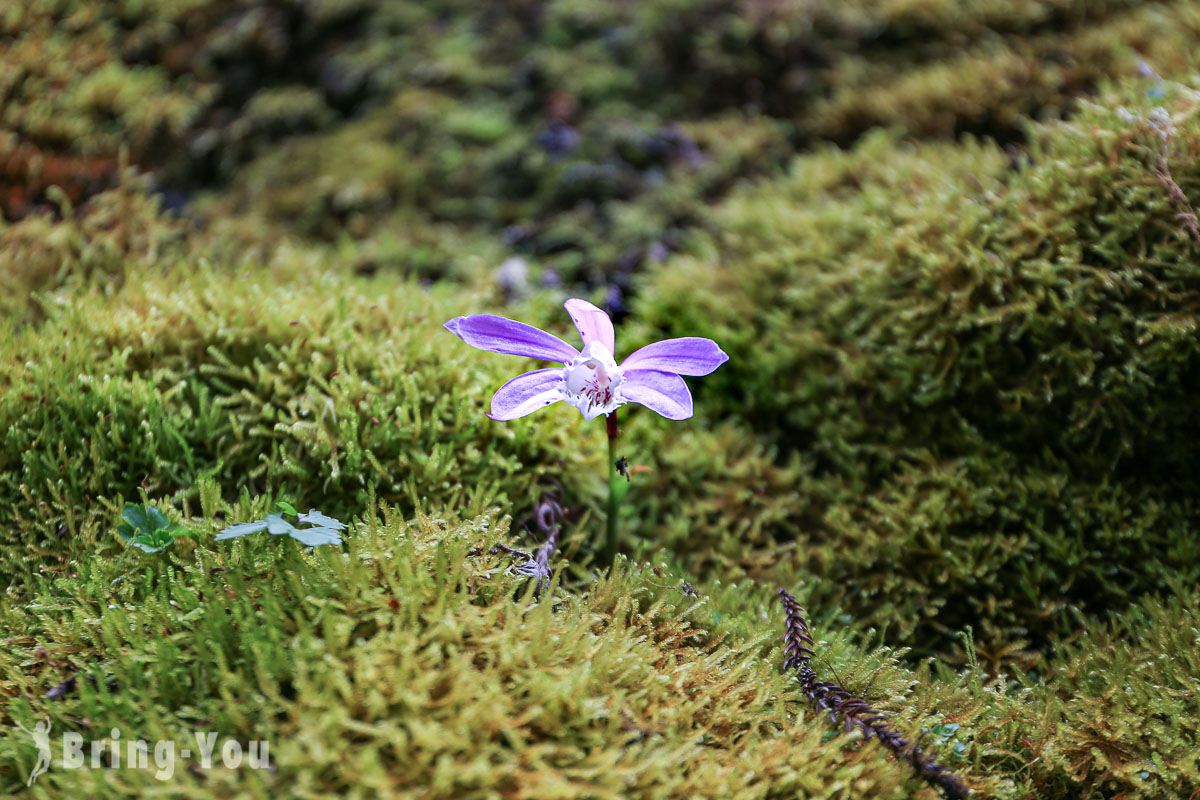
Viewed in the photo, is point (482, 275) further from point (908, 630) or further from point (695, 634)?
point (908, 630)

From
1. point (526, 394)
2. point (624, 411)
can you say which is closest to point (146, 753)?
point (526, 394)

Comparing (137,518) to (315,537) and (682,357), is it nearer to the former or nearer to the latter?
(315,537)

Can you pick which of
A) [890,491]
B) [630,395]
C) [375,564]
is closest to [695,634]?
[630,395]

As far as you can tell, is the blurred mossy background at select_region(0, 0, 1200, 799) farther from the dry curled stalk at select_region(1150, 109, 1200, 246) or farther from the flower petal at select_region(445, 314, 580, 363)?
the flower petal at select_region(445, 314, 580, 363)

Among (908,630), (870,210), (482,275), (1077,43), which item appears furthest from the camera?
(1077,43)

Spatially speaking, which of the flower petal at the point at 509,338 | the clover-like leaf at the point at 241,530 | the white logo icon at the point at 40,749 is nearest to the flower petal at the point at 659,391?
the flower petal at the point at 509,338

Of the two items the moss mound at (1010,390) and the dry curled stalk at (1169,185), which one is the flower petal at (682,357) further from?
the dry curled stalk at (1169,185)

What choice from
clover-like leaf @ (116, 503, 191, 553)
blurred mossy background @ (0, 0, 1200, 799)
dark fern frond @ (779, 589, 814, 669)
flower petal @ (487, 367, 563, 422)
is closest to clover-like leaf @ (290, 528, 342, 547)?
blurred mossy background @ (0, 0, 1200, 799)
